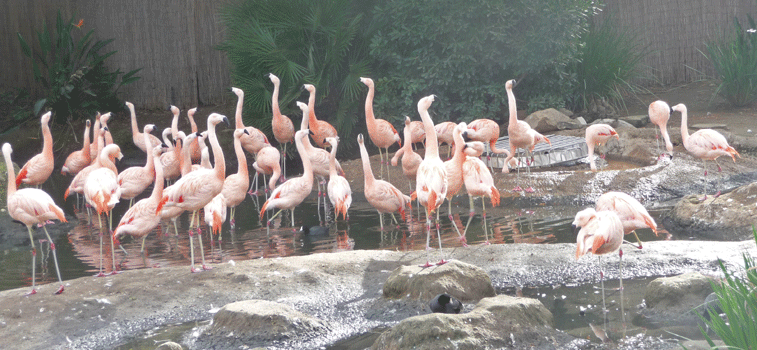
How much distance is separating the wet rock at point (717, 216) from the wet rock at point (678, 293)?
6.37 ft

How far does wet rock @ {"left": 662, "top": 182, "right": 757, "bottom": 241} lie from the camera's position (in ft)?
19.9

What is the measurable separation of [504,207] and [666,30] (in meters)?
7.77

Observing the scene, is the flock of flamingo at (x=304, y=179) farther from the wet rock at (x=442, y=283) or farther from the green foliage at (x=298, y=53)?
the green foliage at (x=298, y=53)

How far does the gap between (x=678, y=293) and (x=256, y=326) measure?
2518 mm

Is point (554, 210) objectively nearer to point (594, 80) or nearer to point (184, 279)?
point (184, 279)

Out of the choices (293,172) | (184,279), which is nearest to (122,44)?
(293,172)

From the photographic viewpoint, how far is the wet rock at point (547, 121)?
10.5 meters

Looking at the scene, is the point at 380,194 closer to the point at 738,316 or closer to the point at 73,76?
the point at 738,316

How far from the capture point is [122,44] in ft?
45.9

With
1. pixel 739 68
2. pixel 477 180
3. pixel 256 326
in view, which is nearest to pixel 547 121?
pixel 739 68

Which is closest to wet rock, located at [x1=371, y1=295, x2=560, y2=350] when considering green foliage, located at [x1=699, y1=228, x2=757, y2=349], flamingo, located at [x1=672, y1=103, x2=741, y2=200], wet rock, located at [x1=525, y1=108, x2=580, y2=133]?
green foliage, located at [x1=699, y1=228, x2=757, y2=349]

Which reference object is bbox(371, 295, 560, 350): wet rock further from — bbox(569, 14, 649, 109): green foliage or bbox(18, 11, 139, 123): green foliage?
bbox(18, 11, 139, 123): green foliage

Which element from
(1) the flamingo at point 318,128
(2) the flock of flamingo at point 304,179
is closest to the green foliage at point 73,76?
(2) the flock of flamingo at point 304,179

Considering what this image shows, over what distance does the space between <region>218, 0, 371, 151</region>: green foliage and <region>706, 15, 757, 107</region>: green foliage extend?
19.4 feet
